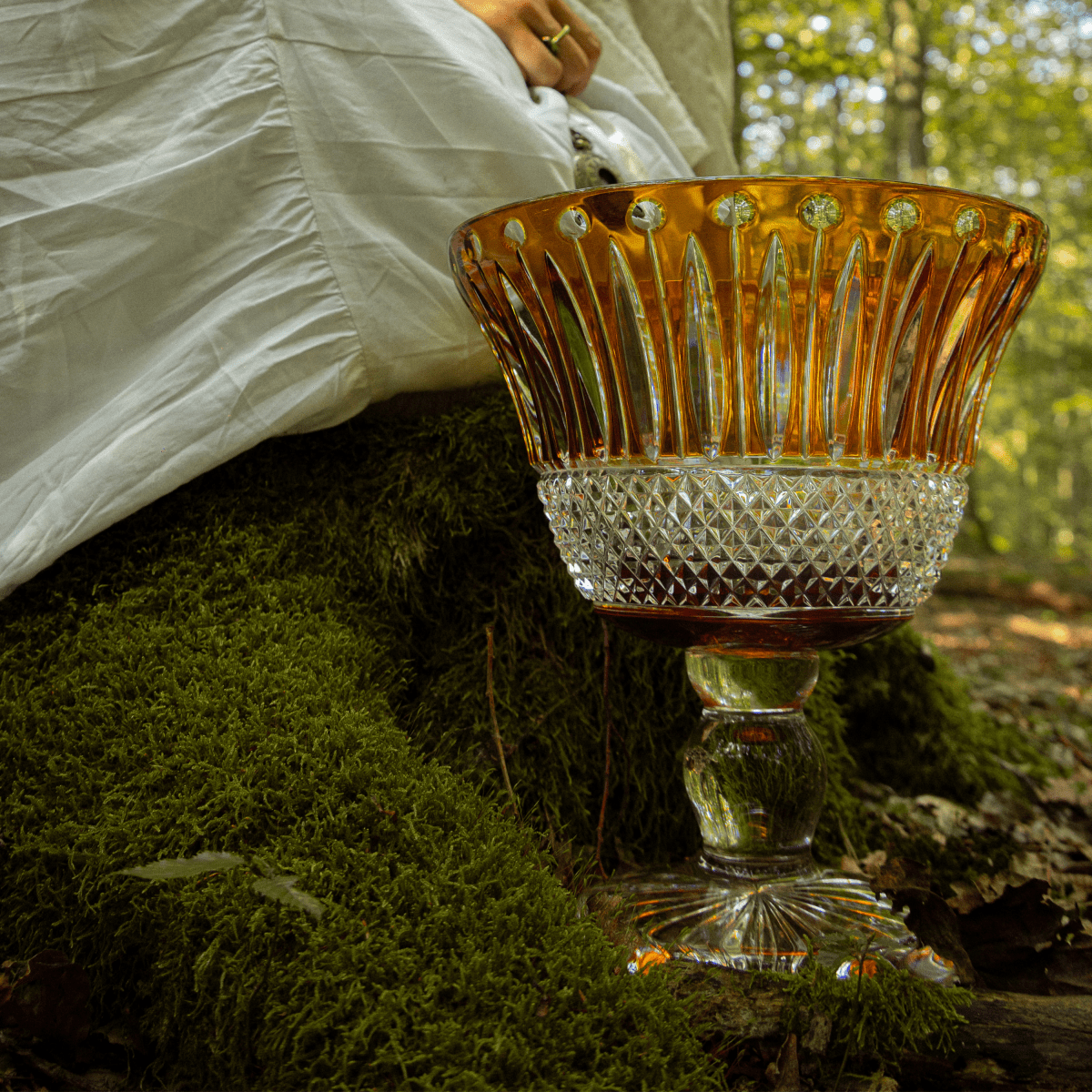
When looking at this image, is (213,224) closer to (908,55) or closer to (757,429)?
(757,429)

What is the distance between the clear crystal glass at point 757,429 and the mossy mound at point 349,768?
0.24 m

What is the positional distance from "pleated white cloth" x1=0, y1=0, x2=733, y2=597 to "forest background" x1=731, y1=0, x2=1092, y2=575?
556cm

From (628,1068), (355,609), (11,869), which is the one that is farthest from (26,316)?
(628,1068)

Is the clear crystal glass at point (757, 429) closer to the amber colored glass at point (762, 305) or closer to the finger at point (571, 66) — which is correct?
the amber colored glass at point (762, 305)

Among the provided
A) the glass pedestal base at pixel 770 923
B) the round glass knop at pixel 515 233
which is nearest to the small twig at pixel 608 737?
the glass pedestal base at pixel 770 923

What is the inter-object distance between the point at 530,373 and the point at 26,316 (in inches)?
24.3

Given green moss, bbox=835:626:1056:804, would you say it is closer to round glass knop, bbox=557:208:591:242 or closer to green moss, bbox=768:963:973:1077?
green moss, bbox=768:963:973:1077

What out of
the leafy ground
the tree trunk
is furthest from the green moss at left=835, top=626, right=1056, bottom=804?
the tree trunk

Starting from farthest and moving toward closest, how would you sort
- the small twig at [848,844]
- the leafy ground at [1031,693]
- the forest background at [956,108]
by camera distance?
the forest background at [956,108]
the leafy ground at [1031,693]
the small twig at [848,844]

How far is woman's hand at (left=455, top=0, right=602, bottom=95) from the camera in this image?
1440mm

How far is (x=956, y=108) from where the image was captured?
403 inches

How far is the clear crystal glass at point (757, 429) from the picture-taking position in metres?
0.85

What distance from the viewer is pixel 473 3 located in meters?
1.47

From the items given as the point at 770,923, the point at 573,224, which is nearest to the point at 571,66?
the point at 573,224
